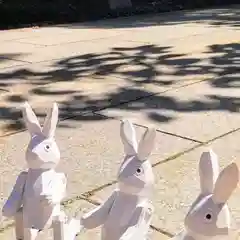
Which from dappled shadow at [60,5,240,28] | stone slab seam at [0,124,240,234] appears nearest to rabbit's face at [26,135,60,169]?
stone slab seam at [0,124,240,234]

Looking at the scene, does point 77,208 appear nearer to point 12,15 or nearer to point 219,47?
point 219,47

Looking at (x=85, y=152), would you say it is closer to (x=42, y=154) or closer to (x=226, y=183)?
(x=42, y=154)

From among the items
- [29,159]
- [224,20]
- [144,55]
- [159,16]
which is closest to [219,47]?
[144,55]

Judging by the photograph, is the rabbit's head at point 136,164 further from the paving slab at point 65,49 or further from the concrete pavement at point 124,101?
the paving slab at point 65,49

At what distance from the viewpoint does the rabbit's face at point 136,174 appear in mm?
2203

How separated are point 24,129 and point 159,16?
36.9 ft

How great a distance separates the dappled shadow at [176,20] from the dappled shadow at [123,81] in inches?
159

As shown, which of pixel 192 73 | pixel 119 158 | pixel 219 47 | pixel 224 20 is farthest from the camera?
pixel 224 20

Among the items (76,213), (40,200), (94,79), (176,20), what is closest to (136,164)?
(40,200)

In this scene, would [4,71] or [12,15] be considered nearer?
[4,71]

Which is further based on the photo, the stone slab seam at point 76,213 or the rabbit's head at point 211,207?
the stone slab seam at point 76,213

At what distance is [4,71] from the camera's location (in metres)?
8.00

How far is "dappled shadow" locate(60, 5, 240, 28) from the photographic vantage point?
1352cm

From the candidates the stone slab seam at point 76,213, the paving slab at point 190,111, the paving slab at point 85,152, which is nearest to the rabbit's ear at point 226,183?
the stone slab seam at point 76,213
